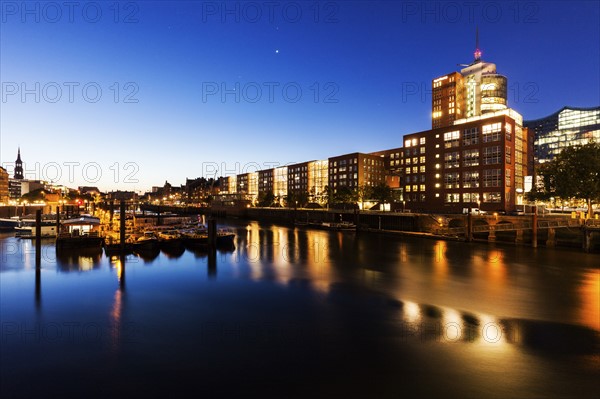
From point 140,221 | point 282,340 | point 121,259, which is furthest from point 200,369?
point 140,221

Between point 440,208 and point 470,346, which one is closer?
point 470,346

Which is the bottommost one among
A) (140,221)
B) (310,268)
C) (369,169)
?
(310,268)

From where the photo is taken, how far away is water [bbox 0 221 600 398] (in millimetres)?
12977

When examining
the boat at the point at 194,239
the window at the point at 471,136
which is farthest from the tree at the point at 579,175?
the boat at the point at 194,239

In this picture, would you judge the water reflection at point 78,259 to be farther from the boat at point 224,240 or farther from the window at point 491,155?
the window at point 491,155

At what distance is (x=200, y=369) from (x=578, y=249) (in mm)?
53070

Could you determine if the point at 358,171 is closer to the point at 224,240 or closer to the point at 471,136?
the point at 471,136

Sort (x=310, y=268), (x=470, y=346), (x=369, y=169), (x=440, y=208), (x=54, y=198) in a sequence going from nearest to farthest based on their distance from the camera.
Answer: (x=470, y=346), (x=310, y=268), (x=440, y=208), (x=54, y=198), (x=369, y=169)

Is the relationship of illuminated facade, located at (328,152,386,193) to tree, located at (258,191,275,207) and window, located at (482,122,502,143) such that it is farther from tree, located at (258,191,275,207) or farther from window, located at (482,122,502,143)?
window, located at (482,122,502,143)

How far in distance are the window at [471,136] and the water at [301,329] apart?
64.7m

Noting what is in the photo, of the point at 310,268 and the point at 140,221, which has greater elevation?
the point at 140,221

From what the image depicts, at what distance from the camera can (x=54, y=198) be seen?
5212 inches

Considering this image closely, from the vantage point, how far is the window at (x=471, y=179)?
303 feet

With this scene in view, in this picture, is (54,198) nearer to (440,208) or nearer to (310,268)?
(310,268)
